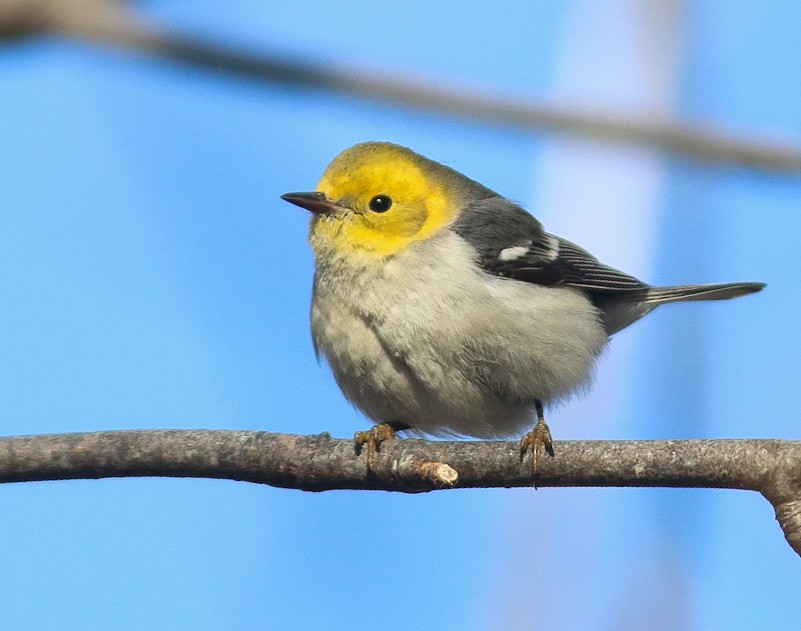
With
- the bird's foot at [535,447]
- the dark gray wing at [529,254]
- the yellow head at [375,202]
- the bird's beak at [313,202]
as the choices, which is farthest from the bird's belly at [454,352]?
the bird's foot at [535,447]

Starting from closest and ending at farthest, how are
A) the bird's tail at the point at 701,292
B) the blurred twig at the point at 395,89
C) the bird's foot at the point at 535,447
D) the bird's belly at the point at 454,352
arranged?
the bird's foot at the point at 535,447, the blurred twig at the point at 395,89, the bird's belly at the point at 454,352, the bird's tail at the point at 701,292

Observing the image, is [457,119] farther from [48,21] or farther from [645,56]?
[645,56]

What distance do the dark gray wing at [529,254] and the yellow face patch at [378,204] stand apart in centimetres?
20

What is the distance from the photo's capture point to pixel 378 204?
5.01 metres

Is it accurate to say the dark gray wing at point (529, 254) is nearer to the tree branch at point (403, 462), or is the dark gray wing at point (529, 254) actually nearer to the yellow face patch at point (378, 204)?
the yellow face patch at point (378, 204)

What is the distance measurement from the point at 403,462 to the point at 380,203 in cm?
196

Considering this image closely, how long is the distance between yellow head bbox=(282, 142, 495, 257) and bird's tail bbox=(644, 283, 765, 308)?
128cm

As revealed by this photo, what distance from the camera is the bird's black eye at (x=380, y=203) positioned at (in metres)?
4.99

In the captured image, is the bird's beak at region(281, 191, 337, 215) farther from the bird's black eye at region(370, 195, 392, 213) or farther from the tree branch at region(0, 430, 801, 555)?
the tree branch at region(0, 430, 801, 555)

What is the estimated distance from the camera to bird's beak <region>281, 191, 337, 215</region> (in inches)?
192

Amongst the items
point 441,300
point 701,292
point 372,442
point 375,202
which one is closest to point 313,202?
point 375,202

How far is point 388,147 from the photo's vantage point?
17.4ft

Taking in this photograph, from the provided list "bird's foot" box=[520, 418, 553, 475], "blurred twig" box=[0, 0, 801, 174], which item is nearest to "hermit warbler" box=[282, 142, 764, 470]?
"bird's foot" box=[520, 418, 553, 475]

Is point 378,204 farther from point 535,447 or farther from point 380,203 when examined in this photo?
point 535,447
